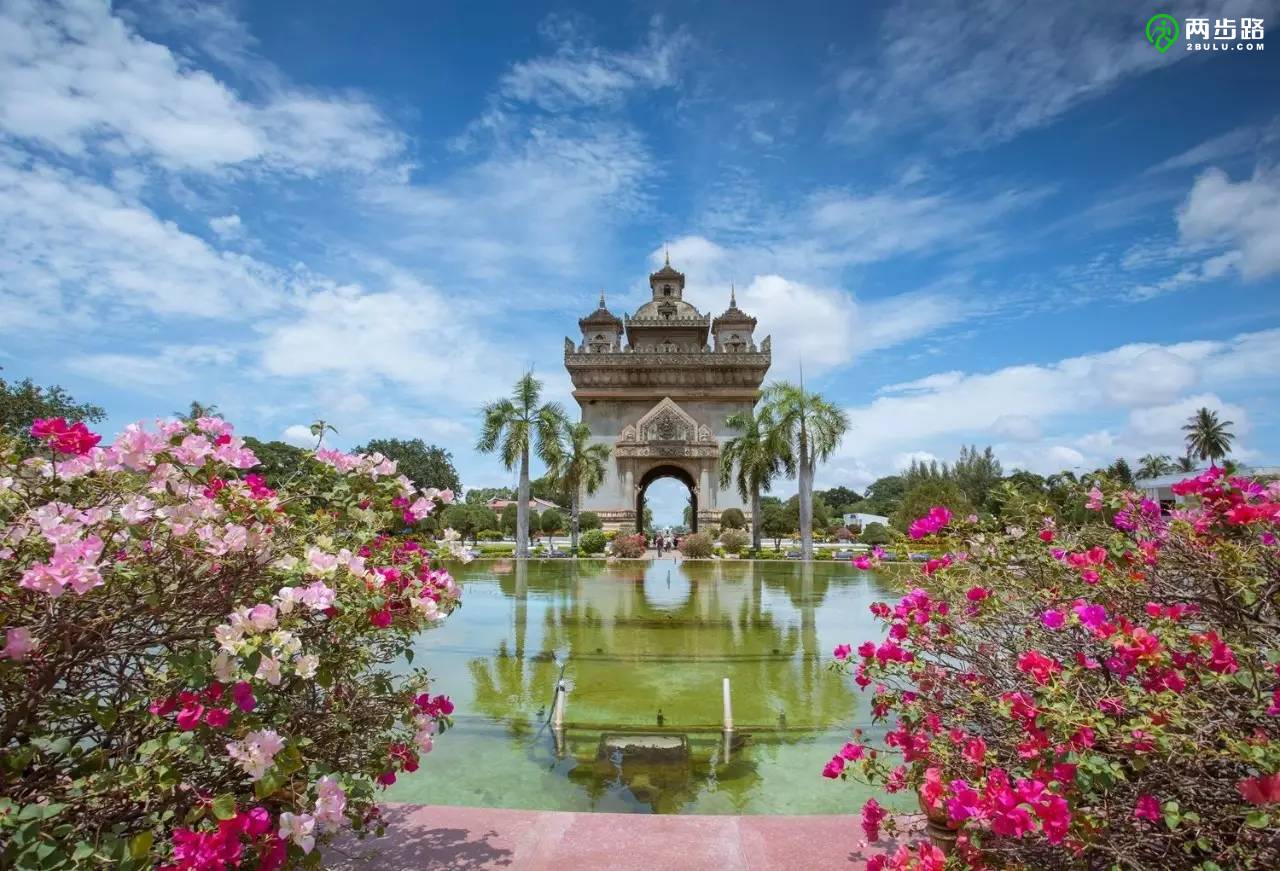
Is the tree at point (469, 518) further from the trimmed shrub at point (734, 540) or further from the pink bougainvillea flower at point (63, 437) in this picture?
the pink bougainvillea flower at point (63, 437)

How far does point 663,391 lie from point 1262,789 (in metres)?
48.0

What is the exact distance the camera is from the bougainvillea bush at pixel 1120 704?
2350 millimetres

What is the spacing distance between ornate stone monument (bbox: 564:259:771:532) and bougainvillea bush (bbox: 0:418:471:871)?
4147 centimetres

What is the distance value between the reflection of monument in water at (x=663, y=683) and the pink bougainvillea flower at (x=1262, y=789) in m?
4.32

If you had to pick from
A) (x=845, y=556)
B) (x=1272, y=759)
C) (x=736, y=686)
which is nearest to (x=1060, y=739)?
(x=1272, y=759)

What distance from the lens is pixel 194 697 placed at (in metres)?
2.49

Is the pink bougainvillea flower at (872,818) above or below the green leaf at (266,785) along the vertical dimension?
below

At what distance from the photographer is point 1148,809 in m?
2.36

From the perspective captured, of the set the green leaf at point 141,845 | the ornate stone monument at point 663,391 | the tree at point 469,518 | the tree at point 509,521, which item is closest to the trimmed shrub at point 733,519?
the ornate stone monument at point 663,391

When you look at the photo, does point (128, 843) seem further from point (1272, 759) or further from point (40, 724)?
point (1272, 759)

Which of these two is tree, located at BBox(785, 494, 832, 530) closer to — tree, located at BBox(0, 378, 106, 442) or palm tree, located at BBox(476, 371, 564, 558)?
palm tree, located at BBox(476, 371, 564, 558)

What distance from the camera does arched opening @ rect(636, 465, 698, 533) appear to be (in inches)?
1823

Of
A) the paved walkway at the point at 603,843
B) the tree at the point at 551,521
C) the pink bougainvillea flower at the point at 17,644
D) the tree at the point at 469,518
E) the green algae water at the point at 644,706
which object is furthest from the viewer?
the tree at the point at 551,521

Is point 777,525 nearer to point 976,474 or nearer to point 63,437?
point 976,474
